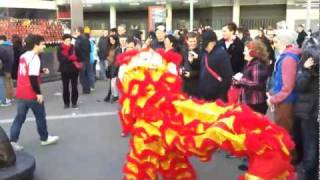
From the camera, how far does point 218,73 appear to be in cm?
573

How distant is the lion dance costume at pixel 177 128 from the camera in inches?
137

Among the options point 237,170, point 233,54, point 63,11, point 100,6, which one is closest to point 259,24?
point 100,6

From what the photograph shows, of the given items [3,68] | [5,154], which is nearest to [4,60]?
[3,68]

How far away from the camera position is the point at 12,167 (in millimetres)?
4934

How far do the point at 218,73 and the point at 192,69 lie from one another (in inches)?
28.0

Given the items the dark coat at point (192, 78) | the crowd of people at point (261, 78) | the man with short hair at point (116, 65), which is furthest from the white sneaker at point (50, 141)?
the man with short hair at point (116, 65)

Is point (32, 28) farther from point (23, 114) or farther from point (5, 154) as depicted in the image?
point (5, 154)

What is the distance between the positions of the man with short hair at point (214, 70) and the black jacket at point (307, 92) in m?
1.44

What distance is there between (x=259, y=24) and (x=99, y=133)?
31031 millimetres

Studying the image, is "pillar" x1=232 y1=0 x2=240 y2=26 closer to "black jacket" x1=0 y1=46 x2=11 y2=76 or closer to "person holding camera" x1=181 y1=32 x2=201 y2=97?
"black jacket" x1=0 y1=46 x2=11 y2=76

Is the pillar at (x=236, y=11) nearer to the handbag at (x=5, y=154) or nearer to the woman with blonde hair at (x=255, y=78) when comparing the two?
the woman with blonde hair at (x=255, y=78)

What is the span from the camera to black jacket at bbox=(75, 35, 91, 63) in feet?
36.2

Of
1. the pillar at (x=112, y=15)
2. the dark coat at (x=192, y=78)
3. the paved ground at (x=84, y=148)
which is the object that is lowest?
the paved ground at (x=84, y=148)

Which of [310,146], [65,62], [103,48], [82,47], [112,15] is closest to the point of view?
→ [310,146]
